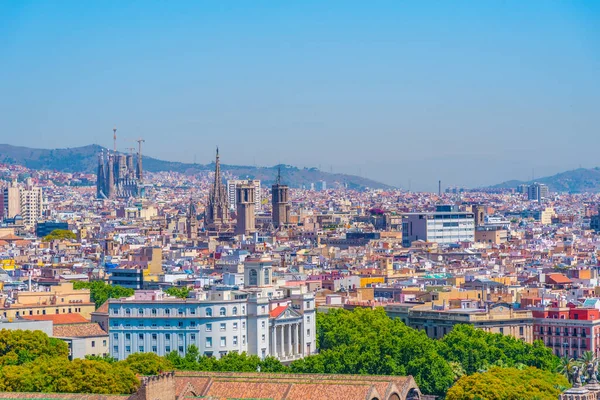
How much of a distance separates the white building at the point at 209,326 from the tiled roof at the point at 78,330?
0.78m

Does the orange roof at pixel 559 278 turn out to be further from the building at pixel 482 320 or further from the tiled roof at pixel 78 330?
the tiled roof at pixel 78 330

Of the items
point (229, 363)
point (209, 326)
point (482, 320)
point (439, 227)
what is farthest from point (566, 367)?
point (439, 227)

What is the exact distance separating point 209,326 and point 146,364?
918 cm

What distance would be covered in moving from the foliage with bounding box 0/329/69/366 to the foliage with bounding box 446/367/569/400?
49.5 feet

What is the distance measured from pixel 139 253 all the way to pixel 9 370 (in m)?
68.9

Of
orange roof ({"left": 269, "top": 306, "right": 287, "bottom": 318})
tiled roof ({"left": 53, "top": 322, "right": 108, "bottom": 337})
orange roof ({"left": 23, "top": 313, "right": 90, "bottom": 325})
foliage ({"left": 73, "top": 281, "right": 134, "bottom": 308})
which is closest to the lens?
tiled roof ({"left": 53, "top": 322, "right": 108, "bottom": 337})

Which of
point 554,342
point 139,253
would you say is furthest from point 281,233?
point 554,342

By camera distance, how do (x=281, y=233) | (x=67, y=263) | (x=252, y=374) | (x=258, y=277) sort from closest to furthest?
(x=252, y=374), (x=258, y=277), (x=67, y=263), (x=281, y=233)

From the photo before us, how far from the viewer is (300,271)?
103 meters

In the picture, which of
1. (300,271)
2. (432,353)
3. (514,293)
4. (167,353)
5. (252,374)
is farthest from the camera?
(300,271)

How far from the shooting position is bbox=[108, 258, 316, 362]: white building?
6638cm

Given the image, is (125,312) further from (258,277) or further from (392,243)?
(392,243)

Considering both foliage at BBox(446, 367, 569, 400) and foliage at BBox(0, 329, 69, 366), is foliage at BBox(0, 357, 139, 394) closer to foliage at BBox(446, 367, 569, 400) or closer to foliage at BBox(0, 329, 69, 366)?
foliage at BBox(0, 329, 69, 366)

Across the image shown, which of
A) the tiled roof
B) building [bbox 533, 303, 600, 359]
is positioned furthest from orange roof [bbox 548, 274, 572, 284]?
the tiled roof
